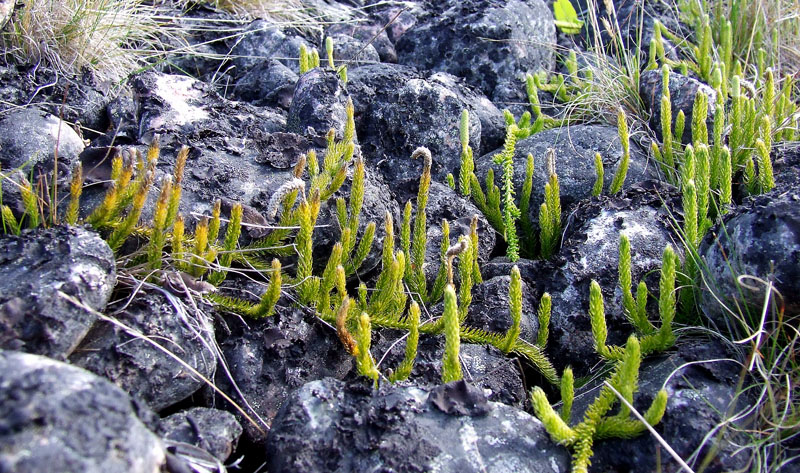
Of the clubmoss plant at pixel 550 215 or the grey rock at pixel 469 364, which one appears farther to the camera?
the clubmoss plant at pixel 550 215

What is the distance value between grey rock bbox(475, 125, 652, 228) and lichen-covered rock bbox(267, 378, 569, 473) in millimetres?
1927

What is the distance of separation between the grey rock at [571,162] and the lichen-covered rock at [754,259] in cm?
121

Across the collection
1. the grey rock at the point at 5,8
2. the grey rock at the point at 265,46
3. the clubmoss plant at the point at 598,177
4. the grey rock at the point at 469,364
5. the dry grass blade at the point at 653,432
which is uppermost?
the grey rock at the point at 5,8

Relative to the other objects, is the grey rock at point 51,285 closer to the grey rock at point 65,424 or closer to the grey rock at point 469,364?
the grey rock at point 65,424

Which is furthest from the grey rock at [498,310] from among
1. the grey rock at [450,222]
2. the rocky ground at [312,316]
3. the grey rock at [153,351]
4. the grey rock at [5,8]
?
the grey rock at [5,8]

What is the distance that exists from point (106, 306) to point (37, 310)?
293 millimetres

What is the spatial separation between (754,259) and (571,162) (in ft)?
5.64

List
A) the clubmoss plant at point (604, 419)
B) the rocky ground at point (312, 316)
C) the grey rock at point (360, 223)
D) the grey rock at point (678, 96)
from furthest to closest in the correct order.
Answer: the grey rock at point (678, 96) < the grey rock at point (360, 223) < the clubmoss plant at point (604, 419) < the rocky ground at point (312, 316)

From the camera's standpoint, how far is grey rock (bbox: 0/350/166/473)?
1.35 metres

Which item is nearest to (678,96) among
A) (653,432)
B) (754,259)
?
(754,259)

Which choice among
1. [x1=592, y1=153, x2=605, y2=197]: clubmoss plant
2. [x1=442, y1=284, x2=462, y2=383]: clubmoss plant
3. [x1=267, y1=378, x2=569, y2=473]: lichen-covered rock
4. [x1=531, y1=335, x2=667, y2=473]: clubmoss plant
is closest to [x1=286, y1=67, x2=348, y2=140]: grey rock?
[x1=592, y1=153, x2=605, y2=197]: clubmoss plant

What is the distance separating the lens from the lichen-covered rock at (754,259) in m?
2.31

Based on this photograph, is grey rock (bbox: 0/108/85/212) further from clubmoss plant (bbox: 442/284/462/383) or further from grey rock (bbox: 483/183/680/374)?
grey rock (bbox: 483/183/680/374)

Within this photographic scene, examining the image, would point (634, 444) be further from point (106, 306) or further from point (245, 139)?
point (245, 139)
